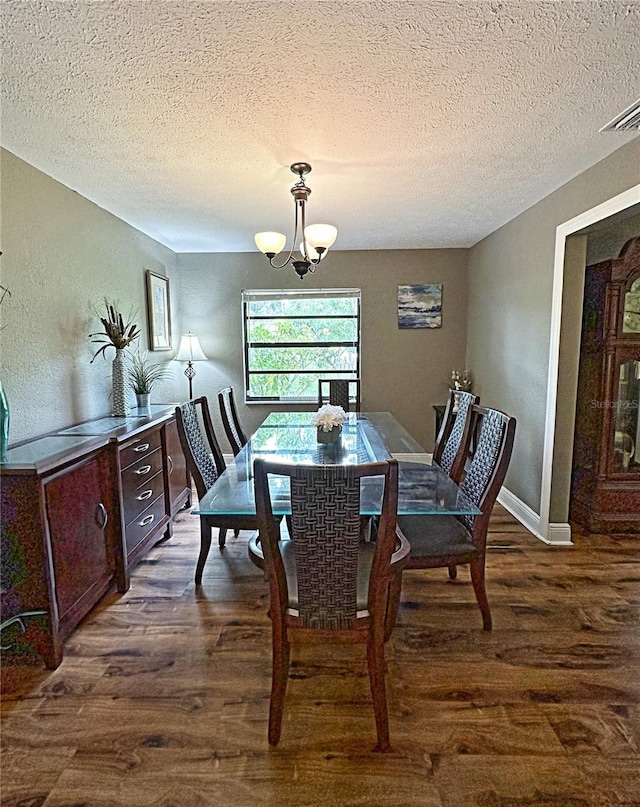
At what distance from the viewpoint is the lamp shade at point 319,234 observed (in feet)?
8.18

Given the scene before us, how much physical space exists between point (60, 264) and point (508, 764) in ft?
11.0

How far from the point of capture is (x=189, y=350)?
4465 mm

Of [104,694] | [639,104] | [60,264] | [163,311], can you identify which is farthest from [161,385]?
[639,104]

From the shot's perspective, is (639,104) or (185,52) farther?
(639,104)

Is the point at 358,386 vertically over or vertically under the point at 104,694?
over

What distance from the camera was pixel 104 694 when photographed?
1741 mm

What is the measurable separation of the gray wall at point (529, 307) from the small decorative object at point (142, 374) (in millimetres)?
3043

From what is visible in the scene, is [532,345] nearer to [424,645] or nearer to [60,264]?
[424,645]

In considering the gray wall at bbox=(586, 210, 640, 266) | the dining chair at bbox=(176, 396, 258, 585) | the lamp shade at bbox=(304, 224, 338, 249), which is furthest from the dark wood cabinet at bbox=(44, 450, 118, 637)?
the gray wall at bbox=(586, 210, 640, 266)

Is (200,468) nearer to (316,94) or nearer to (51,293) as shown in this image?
(51,293)

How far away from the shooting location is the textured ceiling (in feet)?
4.56

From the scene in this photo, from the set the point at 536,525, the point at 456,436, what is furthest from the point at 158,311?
the point at 536,525

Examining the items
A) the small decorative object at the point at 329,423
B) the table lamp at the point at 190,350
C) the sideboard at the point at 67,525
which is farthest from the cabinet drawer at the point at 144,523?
the table lamp at the point at 190,350

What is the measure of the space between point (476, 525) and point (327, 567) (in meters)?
1.00
